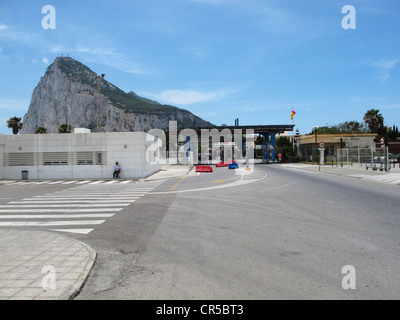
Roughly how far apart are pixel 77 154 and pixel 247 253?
25.3 metres

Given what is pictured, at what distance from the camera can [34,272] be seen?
4.88m

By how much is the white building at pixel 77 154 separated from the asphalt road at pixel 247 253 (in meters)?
17.8

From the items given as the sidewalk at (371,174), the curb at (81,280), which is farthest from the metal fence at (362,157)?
the curb at (81,280)

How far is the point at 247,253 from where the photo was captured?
584 centimetres

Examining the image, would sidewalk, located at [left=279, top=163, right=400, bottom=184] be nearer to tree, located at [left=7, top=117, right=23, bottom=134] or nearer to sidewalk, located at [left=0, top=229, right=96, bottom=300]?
sidewalk, located at [left=0, top=229, right=96, bottom=300]

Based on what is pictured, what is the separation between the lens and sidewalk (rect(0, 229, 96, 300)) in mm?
4180

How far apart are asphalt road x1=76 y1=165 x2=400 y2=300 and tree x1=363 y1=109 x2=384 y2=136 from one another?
76.7m

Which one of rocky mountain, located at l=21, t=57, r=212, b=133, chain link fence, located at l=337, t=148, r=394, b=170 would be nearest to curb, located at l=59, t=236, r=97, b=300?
chain link fence, located at l=337, t=148, r=394, b=170

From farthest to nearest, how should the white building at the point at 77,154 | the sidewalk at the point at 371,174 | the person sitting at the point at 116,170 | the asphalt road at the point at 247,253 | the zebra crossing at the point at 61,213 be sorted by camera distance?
the white building at the point at 77,154, the person sitting at the point at 116,170, the sidewalk at the point at 371,174, the zebra crossing at the point at 61,213, the asphalt road at the point at 247,253

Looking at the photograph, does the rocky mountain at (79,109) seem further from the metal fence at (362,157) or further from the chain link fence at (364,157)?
the chain link fence at (364,157)

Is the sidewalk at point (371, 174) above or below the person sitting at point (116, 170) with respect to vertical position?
below

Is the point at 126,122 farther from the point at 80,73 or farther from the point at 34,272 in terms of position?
the point at 34,272

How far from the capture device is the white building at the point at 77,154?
27750 millimetres

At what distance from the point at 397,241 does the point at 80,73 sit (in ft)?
622
